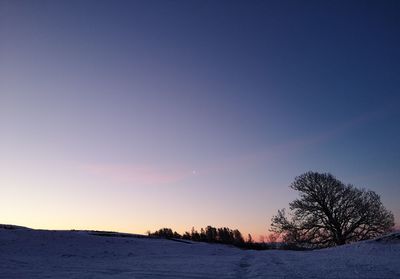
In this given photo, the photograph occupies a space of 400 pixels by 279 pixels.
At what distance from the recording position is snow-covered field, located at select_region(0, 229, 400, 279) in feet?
42.5

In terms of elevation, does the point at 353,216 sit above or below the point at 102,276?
above

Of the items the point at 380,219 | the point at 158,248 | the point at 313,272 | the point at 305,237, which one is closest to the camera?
the point at 313,272

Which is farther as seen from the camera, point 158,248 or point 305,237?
point 305,237

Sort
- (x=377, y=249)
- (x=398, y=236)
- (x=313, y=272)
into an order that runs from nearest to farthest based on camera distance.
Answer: (x=313, y=272)
(x=377, y=249)
(x=398, y=236)

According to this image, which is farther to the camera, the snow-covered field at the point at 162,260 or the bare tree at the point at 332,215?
the bare tree at the point at 332,215

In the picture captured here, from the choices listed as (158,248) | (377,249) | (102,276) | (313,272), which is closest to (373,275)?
(313,272)

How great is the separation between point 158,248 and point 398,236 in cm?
Result: 1974

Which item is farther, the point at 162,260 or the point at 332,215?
the point at 332,215

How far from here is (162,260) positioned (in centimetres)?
2003

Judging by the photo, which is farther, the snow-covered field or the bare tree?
the bare tree

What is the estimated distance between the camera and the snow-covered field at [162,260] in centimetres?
1296

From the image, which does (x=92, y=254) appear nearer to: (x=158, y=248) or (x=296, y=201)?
(x=158, y=248)

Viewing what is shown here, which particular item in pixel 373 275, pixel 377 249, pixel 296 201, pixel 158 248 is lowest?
pixel 373 275

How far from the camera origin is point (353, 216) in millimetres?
39000
